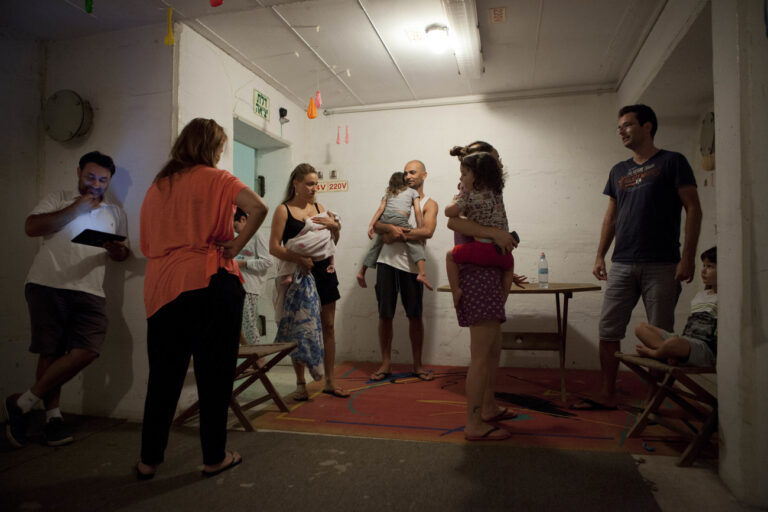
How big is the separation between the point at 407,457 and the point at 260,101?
319 centimetres

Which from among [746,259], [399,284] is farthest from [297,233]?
[746,259]

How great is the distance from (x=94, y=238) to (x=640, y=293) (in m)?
3.24

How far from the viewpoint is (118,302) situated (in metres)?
2.93

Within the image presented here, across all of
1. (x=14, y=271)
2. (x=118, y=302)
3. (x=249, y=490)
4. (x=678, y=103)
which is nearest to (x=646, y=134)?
(x=678, y=103)

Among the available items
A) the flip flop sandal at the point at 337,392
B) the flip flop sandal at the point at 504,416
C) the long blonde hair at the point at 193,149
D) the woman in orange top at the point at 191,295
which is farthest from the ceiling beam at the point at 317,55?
the flip flop sandal at the point at 504,416

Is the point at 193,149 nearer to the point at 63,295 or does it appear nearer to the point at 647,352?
the point at 63,295

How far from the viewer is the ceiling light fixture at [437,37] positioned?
3.16 meters

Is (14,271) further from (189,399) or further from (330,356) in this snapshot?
(330,356)

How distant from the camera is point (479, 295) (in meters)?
2.18

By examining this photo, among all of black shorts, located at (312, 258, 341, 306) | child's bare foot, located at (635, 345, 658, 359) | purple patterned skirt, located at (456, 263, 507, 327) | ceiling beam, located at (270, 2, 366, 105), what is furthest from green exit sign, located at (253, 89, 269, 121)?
child's bare foot, located at (635, 345, 658, 359)

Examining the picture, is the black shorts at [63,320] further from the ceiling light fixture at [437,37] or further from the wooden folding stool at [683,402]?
the wooden folding stool at [683,402]

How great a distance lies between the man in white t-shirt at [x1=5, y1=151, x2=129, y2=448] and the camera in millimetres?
2418

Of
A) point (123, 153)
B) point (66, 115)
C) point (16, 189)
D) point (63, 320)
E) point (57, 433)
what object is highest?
point (66, 115)

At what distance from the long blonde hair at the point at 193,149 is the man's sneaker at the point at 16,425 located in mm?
1551
